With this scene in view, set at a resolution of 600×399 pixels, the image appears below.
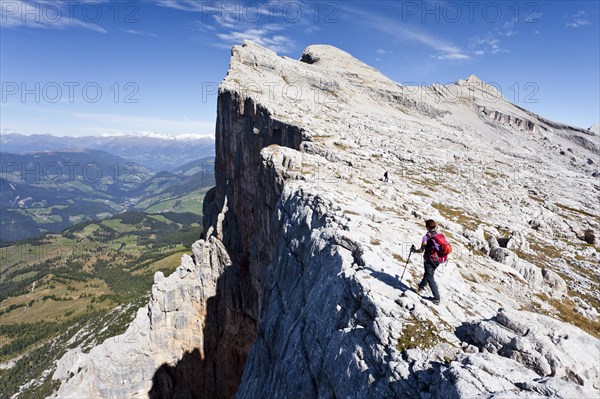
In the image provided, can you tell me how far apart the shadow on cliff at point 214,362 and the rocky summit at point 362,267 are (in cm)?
25

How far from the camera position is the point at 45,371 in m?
155

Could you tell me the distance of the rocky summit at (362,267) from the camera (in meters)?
12.3

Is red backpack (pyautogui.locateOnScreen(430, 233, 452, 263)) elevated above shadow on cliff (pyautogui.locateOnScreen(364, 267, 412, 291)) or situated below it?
above

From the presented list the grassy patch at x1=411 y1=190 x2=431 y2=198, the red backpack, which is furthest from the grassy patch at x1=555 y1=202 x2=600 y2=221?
the red backpack

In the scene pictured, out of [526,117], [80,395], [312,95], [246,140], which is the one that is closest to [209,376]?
[80,395]

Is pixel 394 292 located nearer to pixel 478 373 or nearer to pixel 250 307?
pixel 478 373

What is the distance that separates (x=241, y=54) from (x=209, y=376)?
2838 inches

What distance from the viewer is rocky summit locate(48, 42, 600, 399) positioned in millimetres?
12258

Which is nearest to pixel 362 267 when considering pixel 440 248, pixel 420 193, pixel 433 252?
pixel 433 252

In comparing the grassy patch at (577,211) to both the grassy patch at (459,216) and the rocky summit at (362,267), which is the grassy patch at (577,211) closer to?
the rocky summit at (362,267)

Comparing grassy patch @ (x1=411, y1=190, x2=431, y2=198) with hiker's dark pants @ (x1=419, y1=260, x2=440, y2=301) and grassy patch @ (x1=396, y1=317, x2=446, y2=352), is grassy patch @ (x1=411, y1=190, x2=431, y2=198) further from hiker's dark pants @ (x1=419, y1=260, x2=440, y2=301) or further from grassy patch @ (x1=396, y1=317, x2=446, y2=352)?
grassy patch @ (x1=396, y1=317, x2=446, y2=352)

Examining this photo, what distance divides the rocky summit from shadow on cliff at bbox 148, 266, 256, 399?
250 mm

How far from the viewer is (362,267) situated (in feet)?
58.5

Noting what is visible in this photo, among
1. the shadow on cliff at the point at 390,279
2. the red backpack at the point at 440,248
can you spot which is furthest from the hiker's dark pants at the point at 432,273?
the shadow on cliff at the point at 390,279
